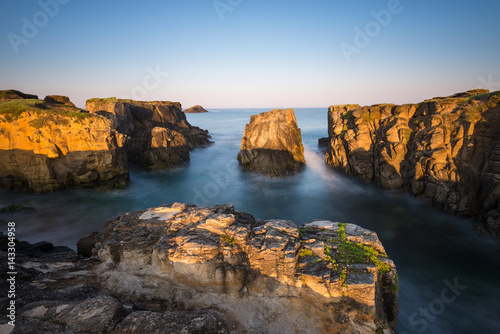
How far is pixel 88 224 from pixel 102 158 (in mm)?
8443

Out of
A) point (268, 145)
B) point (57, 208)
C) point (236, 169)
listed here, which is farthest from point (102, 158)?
point (268, 145)

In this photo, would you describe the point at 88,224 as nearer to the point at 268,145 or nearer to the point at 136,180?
the point at 136,180

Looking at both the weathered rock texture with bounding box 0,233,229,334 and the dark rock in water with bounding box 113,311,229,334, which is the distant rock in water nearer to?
the weathered rock texture with bounding box 0,233,229,334

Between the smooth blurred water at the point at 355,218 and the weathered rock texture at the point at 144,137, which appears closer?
Answer: the smooth blurred water at the point at 355,218

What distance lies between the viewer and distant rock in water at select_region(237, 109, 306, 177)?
32.9 meters

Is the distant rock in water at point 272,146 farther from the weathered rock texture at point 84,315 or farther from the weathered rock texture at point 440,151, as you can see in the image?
the weathered rock texture at point 84,315

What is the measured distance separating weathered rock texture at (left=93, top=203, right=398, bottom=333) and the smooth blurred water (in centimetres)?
638

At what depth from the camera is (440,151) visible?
20078 millimetres

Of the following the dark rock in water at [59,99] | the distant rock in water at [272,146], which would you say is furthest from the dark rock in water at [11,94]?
the distant rock in water at [272,146]

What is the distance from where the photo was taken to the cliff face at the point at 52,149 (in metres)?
22.0

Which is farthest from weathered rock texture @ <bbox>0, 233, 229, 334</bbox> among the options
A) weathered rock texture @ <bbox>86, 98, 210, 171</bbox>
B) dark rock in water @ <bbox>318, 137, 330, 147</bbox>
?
dark rock in water @ <bbox>318, 137, 330, 147</bbox>

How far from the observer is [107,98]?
44.9 m

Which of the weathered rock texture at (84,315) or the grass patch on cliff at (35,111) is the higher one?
the grass patch on cliff at (35,111)

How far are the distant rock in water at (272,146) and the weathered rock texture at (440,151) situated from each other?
8.31 metres
